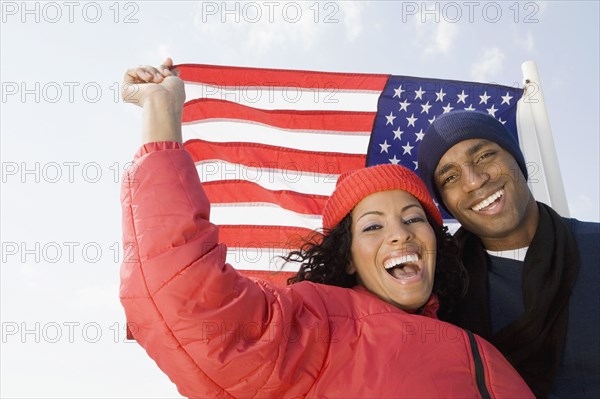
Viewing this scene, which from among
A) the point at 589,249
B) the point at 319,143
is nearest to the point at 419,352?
the point at 589,249

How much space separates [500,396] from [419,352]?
12.9 inches

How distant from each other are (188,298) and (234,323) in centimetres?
18

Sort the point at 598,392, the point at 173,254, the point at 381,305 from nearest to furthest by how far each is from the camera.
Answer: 1. the point at 173,254
2. the point at 381,305
3. the point at 598,392

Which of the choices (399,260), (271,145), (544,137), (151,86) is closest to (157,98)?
(151,86)

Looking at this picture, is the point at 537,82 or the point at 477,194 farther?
the point at 537,82

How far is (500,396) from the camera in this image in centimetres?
221

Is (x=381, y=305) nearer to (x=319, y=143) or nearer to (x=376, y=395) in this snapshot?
(x=376, y=395)

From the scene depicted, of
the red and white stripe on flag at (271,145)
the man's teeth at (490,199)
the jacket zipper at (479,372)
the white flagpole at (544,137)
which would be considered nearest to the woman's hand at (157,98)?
the jacket zipper at (479,372)

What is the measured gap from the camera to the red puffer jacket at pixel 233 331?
1.91 metres

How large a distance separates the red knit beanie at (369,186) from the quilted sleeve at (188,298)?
104 cm

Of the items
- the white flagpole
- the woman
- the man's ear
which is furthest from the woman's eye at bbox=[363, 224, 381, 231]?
the white flagpole

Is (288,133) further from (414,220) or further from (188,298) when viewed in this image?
(188,298)

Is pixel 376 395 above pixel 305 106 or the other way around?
the other way around

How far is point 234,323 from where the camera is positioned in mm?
1966
